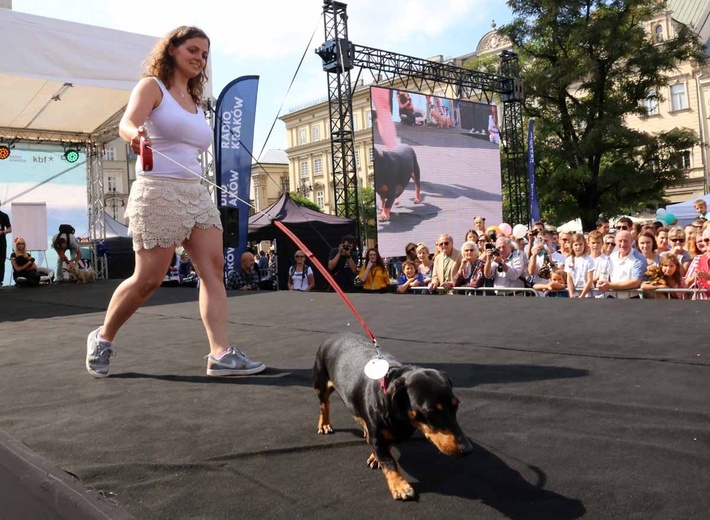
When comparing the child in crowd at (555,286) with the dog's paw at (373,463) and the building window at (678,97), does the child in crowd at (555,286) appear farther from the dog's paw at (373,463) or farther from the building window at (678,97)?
the building window at (678,97)

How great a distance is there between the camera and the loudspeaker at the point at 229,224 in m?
3.07

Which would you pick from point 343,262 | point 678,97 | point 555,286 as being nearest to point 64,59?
point 343,262

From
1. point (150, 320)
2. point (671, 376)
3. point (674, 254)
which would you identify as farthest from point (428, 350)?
point (674, 254)

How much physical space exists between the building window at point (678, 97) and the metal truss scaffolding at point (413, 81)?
19.5 meters

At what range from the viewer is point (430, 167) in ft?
52.7

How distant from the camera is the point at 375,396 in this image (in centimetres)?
157

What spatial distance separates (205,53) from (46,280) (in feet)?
33.8

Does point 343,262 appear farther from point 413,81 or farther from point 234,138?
point 413,81

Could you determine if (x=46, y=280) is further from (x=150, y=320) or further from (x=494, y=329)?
(x=494, y=329)

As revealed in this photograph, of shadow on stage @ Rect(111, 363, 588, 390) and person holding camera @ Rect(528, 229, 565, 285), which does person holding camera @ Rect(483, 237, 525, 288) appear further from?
shadow on stage @ Rect(111, 363, 588, 390)

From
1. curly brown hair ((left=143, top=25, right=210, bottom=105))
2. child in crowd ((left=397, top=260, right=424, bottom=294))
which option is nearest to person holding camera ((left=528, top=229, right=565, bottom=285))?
child in crowd ((left=397, top=260, right=424, bottom=294))

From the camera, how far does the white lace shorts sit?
106 inches

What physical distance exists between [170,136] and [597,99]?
2148 cm

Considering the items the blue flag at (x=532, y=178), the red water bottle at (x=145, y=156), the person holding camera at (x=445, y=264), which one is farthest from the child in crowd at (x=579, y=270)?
the blue flag at (x=532, y=178)
